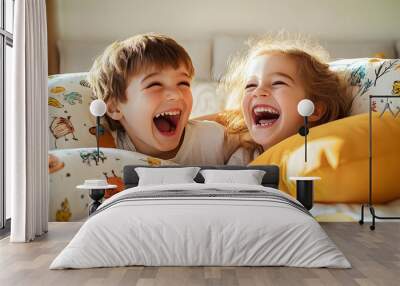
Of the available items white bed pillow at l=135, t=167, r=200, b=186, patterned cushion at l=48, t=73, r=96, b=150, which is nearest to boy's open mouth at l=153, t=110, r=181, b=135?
white bed pillow at l=135, t=167, r=200, b=186

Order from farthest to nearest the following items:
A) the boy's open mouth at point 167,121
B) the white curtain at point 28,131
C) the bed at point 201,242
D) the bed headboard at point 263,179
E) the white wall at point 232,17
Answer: the white wall at point 232,17 → the boy's open mouth at point 167,121 → the bed headboard at point 263,179 → the white curtain at point 28,131 → the bed at point 201,242

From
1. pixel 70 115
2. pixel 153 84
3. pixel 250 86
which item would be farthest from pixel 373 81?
pixel 70 115

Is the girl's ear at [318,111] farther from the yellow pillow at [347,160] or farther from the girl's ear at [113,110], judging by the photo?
the girl's ear at [113,110]

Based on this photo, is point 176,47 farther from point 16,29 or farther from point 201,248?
point 201,248

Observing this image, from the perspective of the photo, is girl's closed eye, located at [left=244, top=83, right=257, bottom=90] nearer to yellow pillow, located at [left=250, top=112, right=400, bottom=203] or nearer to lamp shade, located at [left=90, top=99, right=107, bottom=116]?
Answer: yellow pillow, located at [left=250, top=112, right=400, bottom=203]

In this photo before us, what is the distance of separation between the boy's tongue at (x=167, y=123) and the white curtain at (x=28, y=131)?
142 cm

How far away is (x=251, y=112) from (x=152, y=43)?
138 cm

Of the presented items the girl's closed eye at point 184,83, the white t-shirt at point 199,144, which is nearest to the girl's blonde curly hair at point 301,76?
the white t-shirt at point 199,144

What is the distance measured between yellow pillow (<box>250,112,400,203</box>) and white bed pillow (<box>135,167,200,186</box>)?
100 centimetres

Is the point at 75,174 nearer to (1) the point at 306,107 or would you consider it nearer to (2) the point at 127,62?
(2) the point at 127,62

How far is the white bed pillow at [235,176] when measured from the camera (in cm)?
646

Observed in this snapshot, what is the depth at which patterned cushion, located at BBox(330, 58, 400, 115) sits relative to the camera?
6.92m

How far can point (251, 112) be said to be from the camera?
23.0 ft

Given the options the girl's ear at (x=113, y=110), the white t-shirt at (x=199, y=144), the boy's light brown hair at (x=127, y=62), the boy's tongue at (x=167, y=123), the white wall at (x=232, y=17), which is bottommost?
the white t-shirt at (x=199, y=144)
